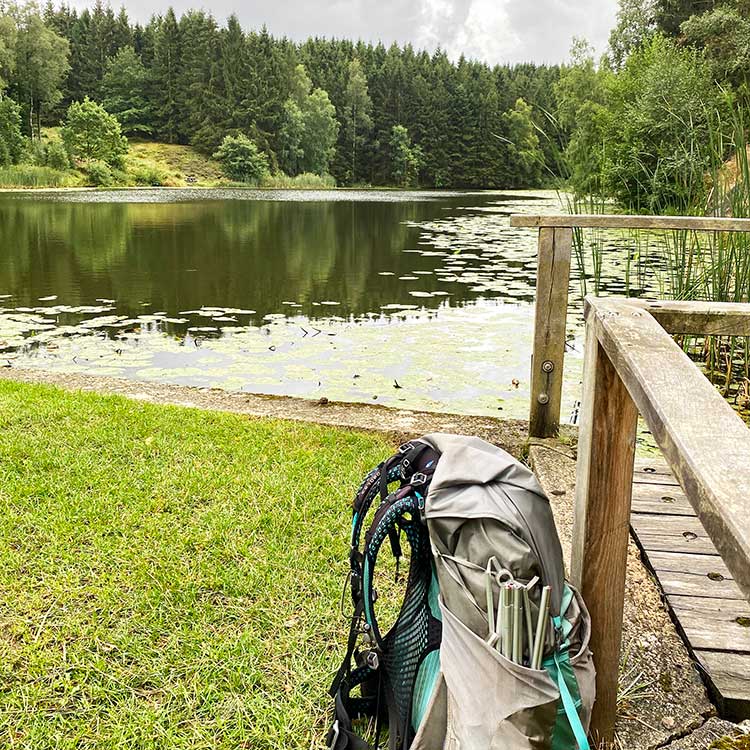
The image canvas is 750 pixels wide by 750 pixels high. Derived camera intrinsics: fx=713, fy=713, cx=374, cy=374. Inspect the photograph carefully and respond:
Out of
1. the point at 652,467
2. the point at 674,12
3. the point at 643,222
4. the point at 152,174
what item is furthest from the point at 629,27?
the point at 652,467

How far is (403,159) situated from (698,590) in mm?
66095

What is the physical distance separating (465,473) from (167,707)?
3.31ft

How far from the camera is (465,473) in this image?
1.24 meters

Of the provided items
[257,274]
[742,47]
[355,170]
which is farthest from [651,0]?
[355,170]

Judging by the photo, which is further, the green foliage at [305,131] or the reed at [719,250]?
the green foliage at [305,131]

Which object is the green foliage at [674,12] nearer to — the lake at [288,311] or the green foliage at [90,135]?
the lake at [288,311]

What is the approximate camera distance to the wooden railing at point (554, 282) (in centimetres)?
302

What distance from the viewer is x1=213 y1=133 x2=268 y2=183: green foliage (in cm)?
5253

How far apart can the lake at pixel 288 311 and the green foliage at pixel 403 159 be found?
50.4m

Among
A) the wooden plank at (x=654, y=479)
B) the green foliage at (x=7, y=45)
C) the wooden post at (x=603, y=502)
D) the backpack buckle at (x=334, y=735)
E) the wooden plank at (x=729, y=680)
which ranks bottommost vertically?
the backpack buckle at (x=334, y=735)

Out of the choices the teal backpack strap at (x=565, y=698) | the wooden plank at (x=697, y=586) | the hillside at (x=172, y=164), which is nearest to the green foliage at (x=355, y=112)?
the hillside at (x=172, y=164)

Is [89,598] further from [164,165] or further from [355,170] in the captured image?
[355,170]

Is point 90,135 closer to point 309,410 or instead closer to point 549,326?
point 309,410

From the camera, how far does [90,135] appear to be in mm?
43594
